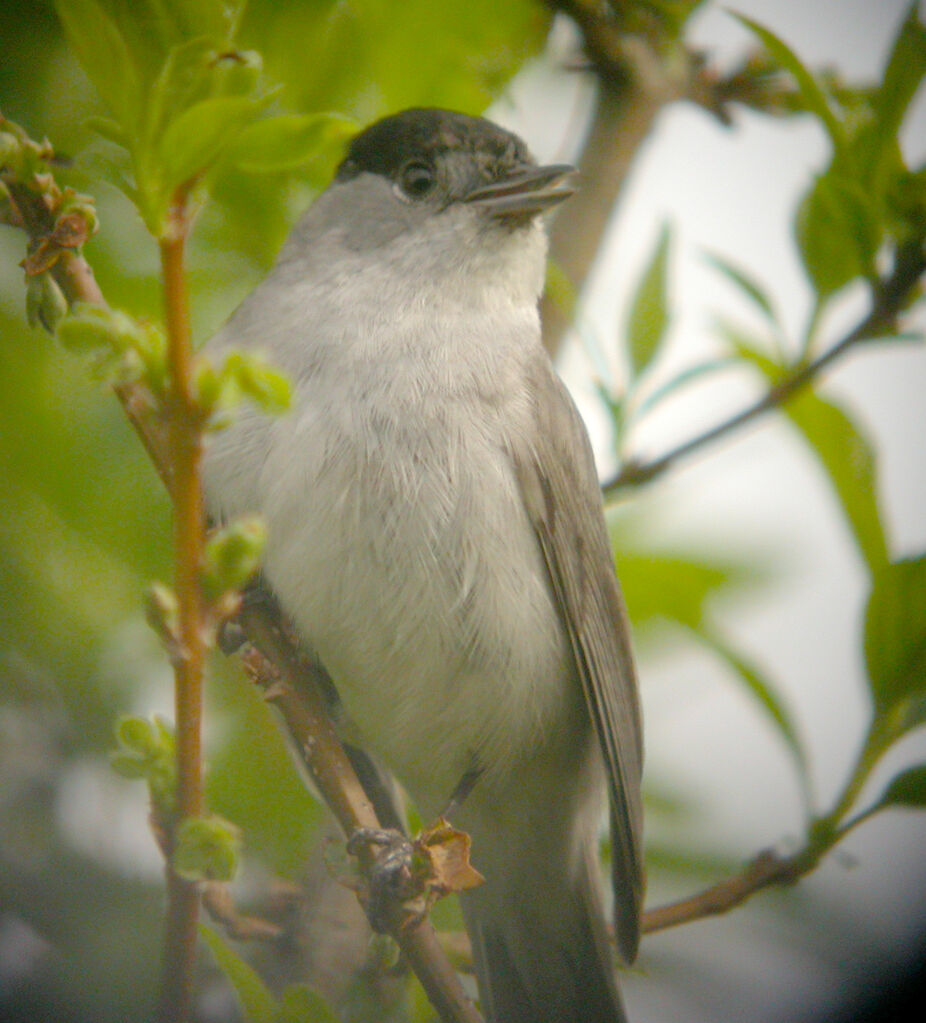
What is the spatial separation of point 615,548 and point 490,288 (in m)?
0.38

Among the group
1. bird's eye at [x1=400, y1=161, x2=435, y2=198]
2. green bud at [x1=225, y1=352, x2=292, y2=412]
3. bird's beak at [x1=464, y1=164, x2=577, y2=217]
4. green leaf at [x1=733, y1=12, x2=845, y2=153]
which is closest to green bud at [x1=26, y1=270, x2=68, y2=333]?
A: green bud at [x1=225, y1=352, x2=292, y2=412]

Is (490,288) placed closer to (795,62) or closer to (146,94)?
(795,62)

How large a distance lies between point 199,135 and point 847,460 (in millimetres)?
839

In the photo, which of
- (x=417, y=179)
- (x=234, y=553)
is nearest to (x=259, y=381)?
(x=234, y=553)

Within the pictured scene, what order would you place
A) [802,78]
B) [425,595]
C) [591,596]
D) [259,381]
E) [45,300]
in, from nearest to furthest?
[259,381] < [45,300] < [802,78] < [425,595] < [591,596]

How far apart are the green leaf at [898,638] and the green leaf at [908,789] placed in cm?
6

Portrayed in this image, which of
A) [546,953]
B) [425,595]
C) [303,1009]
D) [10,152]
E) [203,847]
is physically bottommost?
[546,953]

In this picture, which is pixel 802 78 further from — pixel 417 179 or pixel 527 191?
pixel 417 179

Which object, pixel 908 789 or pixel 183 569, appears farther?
pixel 908 789

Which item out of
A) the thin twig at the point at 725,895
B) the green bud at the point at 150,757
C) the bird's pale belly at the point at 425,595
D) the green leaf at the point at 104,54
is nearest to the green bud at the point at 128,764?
the green bud at the point at 150,757

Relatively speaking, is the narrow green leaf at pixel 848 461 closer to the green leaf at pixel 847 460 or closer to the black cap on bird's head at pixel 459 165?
the green leaf at pixel 847 460

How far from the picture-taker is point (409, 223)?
4.46ft

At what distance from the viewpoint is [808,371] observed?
1.13 meters

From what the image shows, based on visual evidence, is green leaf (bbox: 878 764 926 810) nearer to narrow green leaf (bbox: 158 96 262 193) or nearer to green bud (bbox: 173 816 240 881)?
green bud (bbox: 173 816 240 881)
